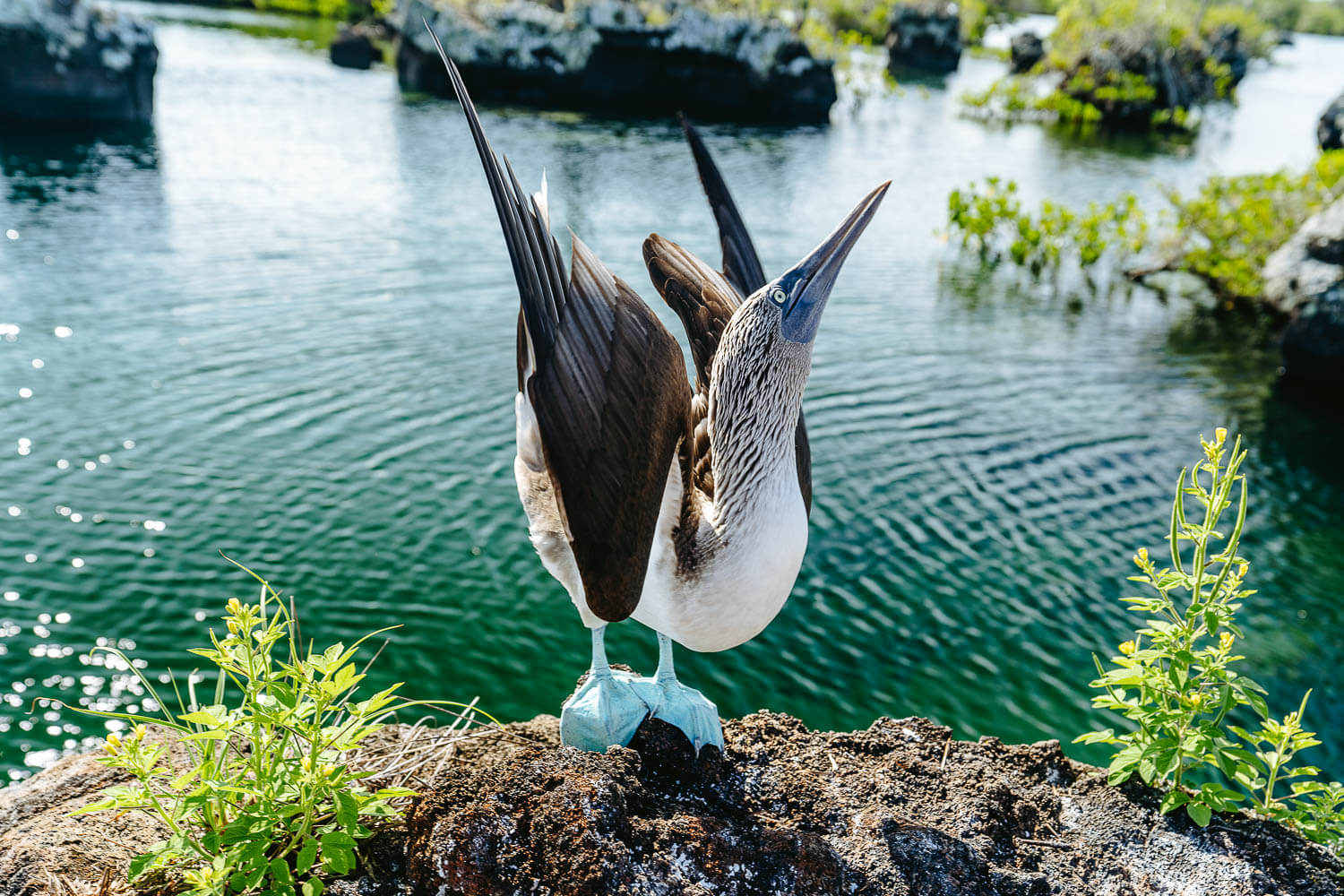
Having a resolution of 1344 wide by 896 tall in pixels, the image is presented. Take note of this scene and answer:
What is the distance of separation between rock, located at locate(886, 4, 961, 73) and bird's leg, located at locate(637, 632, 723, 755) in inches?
1690

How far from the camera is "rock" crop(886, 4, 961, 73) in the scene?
4256 centimetres

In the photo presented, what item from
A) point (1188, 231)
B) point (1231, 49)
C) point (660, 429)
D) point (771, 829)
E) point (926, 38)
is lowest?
point (771, 829)

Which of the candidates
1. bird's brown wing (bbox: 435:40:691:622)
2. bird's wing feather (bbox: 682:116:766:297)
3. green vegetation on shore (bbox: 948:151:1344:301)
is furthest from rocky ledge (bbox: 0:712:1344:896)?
green vegetation on shore (bbox: 948:151:1344:301)

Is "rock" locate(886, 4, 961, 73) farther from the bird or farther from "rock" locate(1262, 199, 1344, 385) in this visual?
the bird

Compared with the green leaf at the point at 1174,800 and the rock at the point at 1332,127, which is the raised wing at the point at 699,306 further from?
the rock at the point at 1332,127

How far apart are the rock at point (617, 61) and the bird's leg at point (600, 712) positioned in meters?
25.9

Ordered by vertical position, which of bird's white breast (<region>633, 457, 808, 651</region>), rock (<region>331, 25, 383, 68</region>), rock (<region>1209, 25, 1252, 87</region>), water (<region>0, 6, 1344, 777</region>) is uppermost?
rock (<region>1209, 25, 1252, 87</region>)

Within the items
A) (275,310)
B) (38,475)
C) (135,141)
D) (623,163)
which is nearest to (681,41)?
(623,163)

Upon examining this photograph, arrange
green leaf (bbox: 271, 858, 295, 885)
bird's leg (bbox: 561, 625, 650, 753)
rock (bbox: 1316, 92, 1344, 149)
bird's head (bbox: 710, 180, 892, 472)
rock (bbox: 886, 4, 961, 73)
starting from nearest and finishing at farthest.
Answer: green leaf (bbox: 271, 858, 295, 885) < bird's head (bbox: 710, 180, 892, 472) < bird's leg (bbox: 561, 625, 650, 753) < rock (bbox: 1316, 92, 1344, 149) < rock (bbox: 886, 4, 961, 73)

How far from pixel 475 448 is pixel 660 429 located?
21.4ft

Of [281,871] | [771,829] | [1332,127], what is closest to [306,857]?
[281,871]

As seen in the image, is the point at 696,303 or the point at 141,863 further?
the point at 696,303

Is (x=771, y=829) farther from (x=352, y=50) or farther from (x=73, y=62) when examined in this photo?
(x=352, y=50)

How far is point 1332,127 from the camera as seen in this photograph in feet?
84.6
